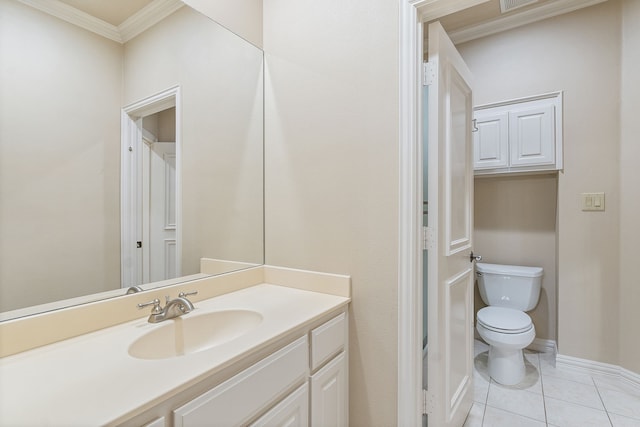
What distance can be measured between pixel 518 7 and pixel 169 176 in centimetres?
257

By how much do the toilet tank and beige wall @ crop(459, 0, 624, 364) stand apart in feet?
0.53

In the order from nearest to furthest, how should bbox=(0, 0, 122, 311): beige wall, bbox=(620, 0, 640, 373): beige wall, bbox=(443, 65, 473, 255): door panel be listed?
bbox=(0, 0, 122, 311): beige wall < bbox=(443, 65, 473, 255): door panel < bbox=(620, 0, 640, 373): beige wall

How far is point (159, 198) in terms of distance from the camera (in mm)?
1250

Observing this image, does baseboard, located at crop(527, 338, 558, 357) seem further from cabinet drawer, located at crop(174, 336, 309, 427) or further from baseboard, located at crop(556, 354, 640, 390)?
cabinet drawer, located at crop(174, 336, 309, 427)

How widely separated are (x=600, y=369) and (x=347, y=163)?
2264 millimetres

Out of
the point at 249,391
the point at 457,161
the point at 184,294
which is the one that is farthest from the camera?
the point at 457,161

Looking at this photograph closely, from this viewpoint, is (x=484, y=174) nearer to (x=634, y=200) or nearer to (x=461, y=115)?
(x=634, y=200)

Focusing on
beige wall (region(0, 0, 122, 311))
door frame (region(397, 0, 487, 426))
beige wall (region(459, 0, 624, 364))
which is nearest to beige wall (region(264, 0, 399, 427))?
door frame (region(397, 0, 487, 426))

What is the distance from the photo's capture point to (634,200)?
6.06 ft

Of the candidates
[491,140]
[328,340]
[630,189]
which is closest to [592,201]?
[630,189]

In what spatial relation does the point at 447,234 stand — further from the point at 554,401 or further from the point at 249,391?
the point at 554,401

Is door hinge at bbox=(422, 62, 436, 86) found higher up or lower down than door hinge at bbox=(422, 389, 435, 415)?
higher up

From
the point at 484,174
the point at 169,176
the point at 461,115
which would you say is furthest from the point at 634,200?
the point at 169,176

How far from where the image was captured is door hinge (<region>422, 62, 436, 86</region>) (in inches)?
48.9
